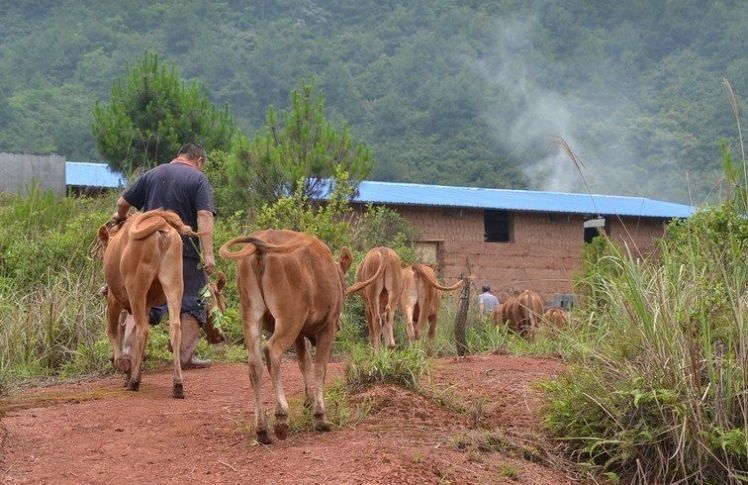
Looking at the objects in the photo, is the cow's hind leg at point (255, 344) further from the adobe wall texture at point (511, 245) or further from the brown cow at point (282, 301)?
the adobe wall texture at point (511, 245)

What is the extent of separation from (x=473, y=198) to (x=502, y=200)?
1.09 m

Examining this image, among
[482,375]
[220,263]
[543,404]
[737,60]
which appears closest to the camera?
[543,404]

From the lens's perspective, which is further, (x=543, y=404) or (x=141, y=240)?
Result: (x=141, y=240)

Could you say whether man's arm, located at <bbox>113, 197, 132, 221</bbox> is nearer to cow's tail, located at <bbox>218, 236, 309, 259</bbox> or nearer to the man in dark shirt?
the man in dark shirt

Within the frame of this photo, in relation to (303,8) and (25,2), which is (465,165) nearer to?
(303,8)

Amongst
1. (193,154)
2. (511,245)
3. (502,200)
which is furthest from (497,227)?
(193,154)

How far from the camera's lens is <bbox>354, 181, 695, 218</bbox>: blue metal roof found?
33062 mm

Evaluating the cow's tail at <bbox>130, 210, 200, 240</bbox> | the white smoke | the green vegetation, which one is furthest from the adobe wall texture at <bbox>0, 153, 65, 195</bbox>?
the white smoke

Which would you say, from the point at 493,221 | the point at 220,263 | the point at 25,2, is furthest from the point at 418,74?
the point at 220,263

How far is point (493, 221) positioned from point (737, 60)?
34.6m

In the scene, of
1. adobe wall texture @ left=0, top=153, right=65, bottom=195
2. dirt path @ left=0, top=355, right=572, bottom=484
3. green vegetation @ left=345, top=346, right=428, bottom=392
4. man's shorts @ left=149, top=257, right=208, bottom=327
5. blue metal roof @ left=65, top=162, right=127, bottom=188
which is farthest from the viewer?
blue metal roof @ left=65, top=162, right=127, bottom=188

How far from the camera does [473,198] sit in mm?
35656

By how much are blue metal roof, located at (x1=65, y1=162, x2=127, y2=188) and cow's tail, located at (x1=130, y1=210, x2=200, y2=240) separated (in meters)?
21.4

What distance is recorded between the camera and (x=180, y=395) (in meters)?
→ 9.12
